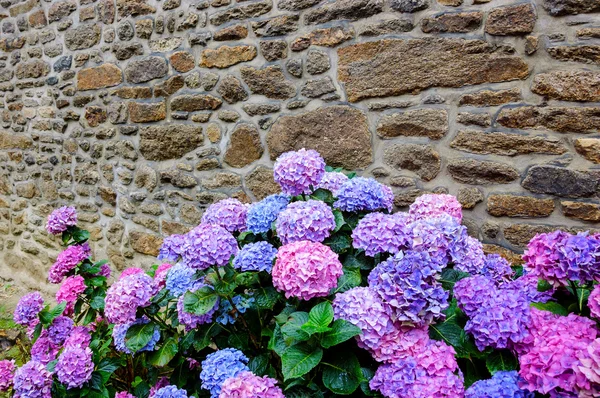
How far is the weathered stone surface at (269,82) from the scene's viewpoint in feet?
8.52

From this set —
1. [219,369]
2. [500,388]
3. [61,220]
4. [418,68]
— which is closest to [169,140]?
[61,220]

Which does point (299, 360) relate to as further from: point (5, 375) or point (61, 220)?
point (5, 375)

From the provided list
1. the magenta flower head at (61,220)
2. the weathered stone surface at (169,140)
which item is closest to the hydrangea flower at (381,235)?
the magenta flower head at (61,220)

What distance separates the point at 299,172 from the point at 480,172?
1010 millimetres

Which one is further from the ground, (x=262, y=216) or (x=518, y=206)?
(x=262, y=216)

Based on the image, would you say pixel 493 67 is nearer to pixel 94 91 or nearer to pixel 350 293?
pixel 350 293

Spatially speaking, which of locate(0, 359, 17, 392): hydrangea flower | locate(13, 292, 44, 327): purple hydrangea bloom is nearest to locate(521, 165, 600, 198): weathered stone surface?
locate(13, 292, 44, 327): purple hydrangea bloom

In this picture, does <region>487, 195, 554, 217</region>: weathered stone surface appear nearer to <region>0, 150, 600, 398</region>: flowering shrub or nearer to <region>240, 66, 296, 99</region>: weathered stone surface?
<region>0, 150, 600, 398</region>: flowering shrub

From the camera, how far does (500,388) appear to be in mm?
968

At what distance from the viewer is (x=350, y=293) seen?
1.20 m

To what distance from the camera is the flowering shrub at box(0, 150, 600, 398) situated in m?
1.03

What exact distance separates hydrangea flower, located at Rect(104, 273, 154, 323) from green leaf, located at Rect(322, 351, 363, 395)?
691 millimetres

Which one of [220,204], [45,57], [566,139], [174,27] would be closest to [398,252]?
[220,204]

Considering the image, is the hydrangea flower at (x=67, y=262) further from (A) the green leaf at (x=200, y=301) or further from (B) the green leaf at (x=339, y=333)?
(B) the green leaf at (x=339, y=333)
